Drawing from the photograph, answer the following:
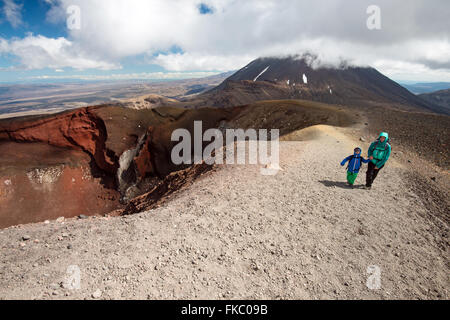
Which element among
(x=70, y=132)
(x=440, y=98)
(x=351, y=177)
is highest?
(x=440, y=98)

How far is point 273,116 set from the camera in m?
21.2

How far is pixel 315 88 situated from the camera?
116 m

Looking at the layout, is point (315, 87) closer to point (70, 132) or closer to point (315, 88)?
point (315, 88)

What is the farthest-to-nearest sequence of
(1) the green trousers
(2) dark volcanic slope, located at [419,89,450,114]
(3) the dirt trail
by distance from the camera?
(2) dark volcanic slope, located at [419,89,450,114] < (1) the green trousers < (3) the dirt trail

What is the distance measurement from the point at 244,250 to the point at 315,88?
130m

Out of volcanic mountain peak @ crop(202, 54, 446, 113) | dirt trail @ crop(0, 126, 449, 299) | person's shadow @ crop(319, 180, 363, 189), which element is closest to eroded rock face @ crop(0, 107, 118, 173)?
dirt trail @ crop(0, 126, 449, 299)

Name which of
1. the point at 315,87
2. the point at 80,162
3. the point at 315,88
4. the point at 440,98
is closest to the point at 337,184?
the point at 80,162

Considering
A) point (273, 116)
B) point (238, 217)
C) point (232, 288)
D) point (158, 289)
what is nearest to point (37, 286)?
point (158, 289)

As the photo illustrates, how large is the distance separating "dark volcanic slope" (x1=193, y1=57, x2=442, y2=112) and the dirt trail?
252 ft

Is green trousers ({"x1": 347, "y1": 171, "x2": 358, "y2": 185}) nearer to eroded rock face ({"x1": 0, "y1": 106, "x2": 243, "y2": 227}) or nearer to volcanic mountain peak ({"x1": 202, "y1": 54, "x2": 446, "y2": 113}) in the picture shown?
eroded rock face ({"x1": 0, "y1": 106, "x2": 243, "y2": 227})

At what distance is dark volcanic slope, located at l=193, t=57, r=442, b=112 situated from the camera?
3497 inches

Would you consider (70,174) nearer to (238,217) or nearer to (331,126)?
(238,217)

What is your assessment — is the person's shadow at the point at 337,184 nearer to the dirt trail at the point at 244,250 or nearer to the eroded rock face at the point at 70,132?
the dirt trail at the point at 244,250

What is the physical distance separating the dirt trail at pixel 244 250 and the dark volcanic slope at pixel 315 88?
76.9 m
